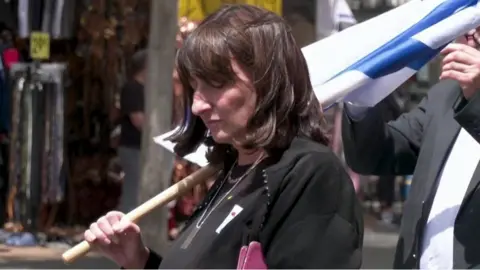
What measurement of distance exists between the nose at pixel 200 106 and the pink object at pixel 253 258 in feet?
1.04

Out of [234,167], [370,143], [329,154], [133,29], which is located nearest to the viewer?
[329,154]

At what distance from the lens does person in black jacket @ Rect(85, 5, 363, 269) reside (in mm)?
2160

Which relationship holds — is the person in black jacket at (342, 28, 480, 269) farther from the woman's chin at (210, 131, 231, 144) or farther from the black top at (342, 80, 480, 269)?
the woman's chin at (210, 131, 231, 144)

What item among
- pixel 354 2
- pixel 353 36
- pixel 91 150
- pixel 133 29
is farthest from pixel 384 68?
pixel 91 150

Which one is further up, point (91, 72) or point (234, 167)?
point (234, 167)

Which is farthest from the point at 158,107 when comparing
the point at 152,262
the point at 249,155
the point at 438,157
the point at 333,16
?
the point at 249,155

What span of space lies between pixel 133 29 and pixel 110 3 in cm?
33

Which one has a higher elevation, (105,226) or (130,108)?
(105,226)

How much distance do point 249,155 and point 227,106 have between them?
0.52 ft

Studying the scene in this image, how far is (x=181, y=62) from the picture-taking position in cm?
236

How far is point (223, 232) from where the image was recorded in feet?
7.48

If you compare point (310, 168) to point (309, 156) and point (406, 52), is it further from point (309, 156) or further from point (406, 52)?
point (406, 52)

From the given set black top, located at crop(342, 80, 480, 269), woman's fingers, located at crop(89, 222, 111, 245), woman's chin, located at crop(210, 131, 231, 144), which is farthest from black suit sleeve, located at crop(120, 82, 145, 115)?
woman's chin, located at crop(210, 131, 231, 144)

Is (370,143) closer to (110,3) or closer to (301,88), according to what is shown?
(301,88)
